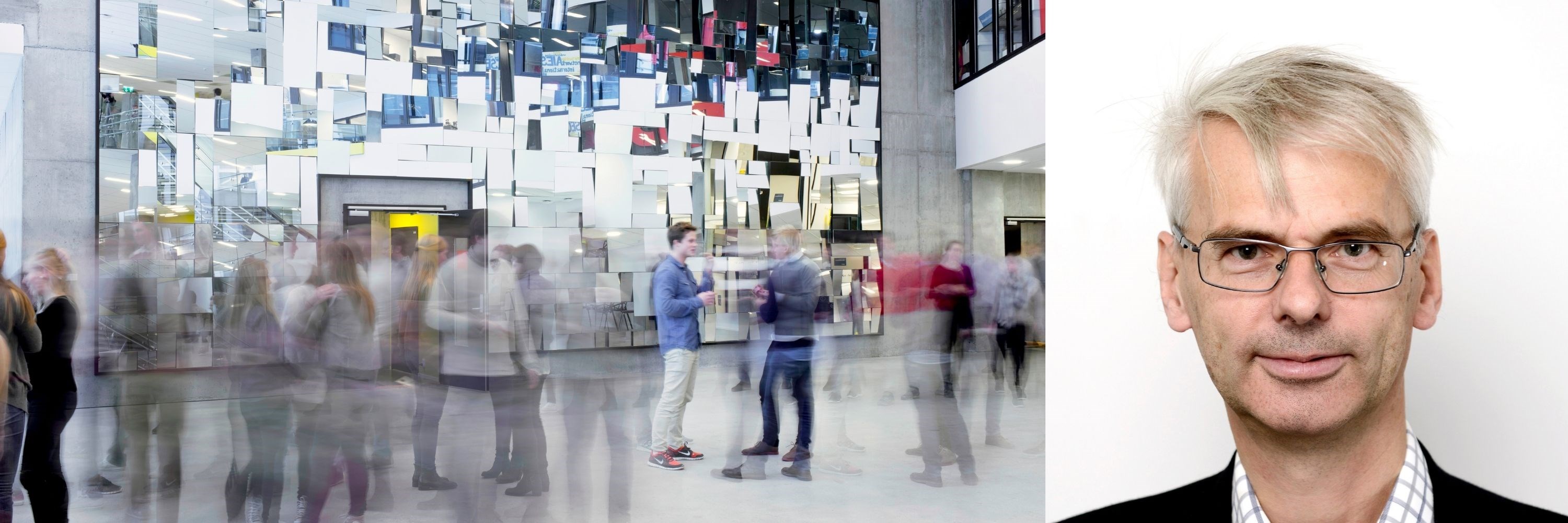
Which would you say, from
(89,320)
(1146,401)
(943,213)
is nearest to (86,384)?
(89,320)

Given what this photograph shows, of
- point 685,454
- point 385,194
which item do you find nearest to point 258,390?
point 685,454

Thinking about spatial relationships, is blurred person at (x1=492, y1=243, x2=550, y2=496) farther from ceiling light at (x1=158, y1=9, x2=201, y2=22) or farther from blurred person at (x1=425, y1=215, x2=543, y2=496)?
ceiling light at (x1=158, y1=9, x2=201, y2=22)

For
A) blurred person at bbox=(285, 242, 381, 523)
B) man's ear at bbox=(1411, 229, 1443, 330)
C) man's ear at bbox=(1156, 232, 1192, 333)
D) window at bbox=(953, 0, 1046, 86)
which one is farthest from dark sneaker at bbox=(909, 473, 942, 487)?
window at bbox=(953, 0, 1046, 86)

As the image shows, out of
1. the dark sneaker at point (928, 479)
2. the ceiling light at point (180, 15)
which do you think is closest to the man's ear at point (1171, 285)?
the dark sneaker at point (928, 479)

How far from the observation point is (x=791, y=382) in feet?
18.3

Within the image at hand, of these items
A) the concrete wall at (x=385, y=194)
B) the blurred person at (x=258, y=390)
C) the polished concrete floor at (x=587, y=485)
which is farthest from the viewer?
the concrete wall at (x=385, y=194)

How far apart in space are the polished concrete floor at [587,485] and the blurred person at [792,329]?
0.13 metres

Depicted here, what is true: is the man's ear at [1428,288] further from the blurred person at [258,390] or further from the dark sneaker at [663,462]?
the dark sneaker at [663,462]

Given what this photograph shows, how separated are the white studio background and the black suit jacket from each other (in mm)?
331

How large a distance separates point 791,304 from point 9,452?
3.79 meters

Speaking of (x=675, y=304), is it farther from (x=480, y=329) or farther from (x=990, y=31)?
(x=990, y=31)

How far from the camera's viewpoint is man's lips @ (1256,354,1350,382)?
0.70m

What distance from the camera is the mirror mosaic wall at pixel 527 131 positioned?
28.8 ft

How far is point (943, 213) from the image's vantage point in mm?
12516
